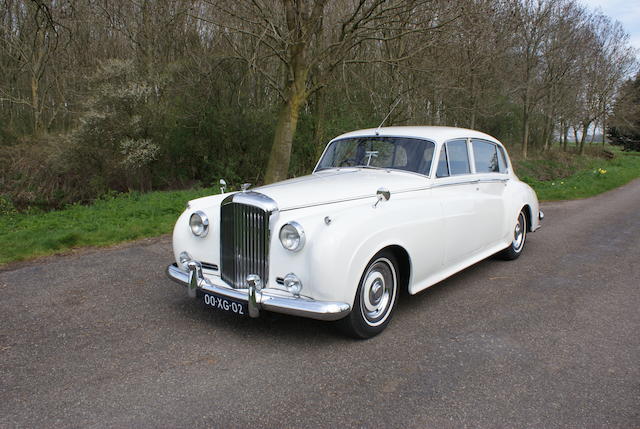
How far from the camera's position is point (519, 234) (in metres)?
6.67

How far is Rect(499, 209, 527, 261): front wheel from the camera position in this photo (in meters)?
6.45

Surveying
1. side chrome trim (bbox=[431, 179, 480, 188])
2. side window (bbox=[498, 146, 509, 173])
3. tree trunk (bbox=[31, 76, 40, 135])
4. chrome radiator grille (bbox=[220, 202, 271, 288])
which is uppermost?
tree trunk (bbox=[31, 76, 40, 135])

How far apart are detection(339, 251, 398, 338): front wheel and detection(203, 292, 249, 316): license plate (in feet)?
2.56

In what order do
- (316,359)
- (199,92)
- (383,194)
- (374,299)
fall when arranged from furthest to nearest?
(199,92) → (383,194) → (374,299) → (316,359)

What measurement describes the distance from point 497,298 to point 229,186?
10039 mm

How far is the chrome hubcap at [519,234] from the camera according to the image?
21.4ft

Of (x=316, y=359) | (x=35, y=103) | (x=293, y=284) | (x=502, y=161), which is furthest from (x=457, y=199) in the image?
(x=35, y=103)

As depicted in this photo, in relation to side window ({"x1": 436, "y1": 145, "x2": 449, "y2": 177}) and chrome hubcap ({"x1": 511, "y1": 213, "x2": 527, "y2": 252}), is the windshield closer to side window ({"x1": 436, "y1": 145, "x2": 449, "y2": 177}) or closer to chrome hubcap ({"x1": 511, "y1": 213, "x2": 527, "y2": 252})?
side window ({"x1": 436, "y1": 145, "x2": 449, "y2": 177})

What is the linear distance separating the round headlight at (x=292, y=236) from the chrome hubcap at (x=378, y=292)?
0.64m

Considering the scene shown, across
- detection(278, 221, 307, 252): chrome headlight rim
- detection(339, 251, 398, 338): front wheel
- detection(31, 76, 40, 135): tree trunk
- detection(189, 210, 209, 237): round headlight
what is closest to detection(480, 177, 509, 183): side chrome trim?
detection(339, 251, 398, 338): front wheel

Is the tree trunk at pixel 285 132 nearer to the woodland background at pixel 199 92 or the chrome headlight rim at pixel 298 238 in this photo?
the woodland background at pixel 199 92

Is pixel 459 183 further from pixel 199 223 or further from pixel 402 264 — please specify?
pixel 199 223

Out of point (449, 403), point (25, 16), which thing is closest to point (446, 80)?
point (449, 403)

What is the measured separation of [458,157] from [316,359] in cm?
301
